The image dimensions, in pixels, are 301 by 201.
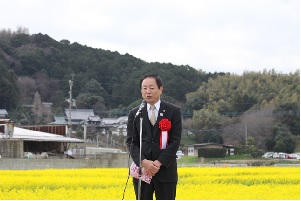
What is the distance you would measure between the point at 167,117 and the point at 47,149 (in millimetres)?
23542

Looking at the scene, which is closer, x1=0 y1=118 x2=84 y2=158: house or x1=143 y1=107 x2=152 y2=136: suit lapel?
x1=143 y1=107 x2=152 y2=136: suit lapel

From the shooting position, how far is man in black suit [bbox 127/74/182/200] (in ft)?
18.2

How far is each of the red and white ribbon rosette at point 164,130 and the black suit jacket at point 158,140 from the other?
26mm

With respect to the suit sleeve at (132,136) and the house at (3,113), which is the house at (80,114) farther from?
the suit sleeve at (132,136)

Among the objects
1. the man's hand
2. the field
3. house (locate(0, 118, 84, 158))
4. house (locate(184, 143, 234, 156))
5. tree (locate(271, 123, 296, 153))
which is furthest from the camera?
tree (locate(271, 123, 296, 153))

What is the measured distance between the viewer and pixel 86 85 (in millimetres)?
62906

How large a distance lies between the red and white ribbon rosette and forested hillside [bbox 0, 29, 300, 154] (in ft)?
130

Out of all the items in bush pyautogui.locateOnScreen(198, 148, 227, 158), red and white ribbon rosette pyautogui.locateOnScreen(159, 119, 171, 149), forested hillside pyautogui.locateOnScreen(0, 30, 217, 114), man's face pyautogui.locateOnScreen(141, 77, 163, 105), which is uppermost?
forested hillside pyautogui.locateOnScreen(0, 30, 217, 114)

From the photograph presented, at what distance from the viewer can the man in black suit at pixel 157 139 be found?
5.55 meters

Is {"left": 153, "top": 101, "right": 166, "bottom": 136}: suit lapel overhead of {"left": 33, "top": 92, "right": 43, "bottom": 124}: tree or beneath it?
beneath

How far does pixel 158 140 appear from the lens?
18.4 ft

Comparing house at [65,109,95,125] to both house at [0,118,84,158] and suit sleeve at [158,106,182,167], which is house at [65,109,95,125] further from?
suit sleeve at [158,106,182,167]

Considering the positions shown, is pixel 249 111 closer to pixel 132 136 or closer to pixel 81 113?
pixel 81 113

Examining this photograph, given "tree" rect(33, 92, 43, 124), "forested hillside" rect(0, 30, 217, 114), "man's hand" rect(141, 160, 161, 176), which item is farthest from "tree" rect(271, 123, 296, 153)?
"man's hand" rect(141, 160, 161, 176)
